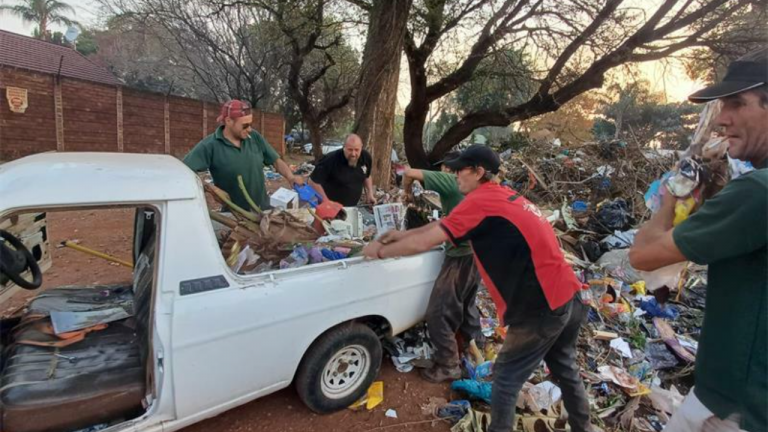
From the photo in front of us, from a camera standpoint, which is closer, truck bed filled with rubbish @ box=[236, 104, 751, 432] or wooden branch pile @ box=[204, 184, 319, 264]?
truck bed filled with rubbish @ box=[236, 104, 751, 432]

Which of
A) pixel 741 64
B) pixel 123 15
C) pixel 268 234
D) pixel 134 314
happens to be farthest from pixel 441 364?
pixel 123 15

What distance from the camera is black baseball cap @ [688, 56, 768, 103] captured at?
49.8 inches

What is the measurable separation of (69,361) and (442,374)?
243 centimetres

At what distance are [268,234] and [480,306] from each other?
7.97 feet

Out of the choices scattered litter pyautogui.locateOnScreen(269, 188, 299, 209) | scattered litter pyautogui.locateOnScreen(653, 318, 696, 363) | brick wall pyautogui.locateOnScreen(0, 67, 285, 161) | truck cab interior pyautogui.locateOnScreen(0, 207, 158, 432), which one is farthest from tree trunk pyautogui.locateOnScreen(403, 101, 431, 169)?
truck cab interior pyautogui.locateOnScreen(0, 207, 158, 432)

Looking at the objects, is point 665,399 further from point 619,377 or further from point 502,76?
point 502,76

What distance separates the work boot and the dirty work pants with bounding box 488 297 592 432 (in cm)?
84

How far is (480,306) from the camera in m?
4.23

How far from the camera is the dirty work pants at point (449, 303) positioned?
10.0 ft

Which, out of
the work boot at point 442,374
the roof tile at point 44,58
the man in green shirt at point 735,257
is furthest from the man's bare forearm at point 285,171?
the roof tile at point 44,58

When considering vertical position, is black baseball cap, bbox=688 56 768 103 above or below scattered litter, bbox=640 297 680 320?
above

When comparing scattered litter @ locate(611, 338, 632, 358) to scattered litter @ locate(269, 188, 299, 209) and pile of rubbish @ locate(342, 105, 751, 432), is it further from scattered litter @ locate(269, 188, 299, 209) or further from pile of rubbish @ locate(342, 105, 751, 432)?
scattered litter @ locate(269, 188, 299, 209)

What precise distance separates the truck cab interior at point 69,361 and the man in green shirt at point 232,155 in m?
1.21

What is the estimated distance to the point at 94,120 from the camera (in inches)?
511
